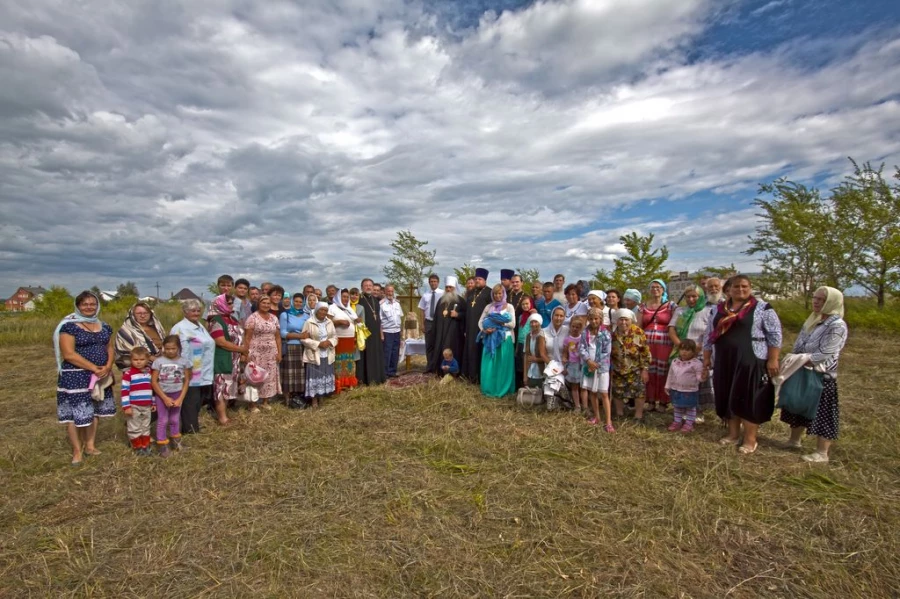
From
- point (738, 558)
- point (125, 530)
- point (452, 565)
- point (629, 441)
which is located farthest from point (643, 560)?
point (125, 530)

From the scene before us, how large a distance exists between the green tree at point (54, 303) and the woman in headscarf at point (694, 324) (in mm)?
21603

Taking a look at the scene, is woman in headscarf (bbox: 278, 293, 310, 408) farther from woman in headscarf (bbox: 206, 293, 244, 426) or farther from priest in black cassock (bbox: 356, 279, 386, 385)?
priest in black cassock (bbox: 356, 279, 386, 385)

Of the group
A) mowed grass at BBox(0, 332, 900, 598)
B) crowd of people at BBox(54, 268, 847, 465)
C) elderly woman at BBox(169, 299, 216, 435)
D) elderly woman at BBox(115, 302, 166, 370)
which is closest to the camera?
mowed grass at BBox(0, 332, 900, 598)

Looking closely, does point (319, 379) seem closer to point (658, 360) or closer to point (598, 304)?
point (598, 304)

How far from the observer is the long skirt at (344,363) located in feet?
22.0

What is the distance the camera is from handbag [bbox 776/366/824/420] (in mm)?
4148

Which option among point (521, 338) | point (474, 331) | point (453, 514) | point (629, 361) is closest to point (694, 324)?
point (629, 361)

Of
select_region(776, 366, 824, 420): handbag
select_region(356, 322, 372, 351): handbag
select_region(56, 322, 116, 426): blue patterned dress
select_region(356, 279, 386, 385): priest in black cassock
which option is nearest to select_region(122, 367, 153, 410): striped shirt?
select_region(56, 322, 116, 426): blue patterned dress

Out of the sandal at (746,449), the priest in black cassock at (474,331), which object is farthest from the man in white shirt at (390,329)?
the sandal at (746,449)

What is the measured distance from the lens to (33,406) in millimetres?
6691

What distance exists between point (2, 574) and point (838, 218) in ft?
58.4

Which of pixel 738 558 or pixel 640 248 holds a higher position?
pixel 640 248

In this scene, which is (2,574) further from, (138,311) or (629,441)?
(629,441)

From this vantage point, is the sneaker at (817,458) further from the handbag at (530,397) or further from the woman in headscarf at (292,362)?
the woman in headscarf at (292,362)
